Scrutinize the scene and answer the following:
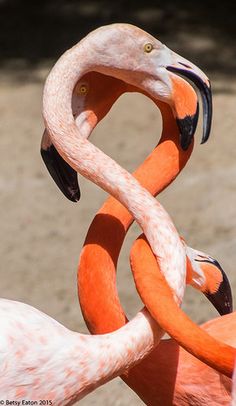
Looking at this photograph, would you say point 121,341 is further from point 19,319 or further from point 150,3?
point 150,3

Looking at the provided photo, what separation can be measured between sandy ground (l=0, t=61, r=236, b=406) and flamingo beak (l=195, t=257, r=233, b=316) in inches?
37.2

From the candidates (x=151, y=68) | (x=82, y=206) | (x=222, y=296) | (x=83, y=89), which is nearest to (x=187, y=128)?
(x=151, y=68)

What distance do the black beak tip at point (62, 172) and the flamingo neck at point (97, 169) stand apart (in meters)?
0.11

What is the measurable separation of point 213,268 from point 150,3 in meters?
5.40

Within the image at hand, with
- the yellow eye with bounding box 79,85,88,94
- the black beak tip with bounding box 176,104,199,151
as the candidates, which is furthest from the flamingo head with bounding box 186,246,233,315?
the yellow eye with bounding box 79,85,88,94

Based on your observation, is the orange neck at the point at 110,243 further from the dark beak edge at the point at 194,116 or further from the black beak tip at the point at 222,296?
the black beak tip at the point at 222,296

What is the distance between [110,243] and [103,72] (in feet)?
1.64

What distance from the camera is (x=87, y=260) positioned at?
286 cm

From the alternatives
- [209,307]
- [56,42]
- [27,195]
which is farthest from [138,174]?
[56,42]

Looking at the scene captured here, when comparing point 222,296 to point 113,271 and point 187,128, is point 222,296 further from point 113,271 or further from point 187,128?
point 187,128

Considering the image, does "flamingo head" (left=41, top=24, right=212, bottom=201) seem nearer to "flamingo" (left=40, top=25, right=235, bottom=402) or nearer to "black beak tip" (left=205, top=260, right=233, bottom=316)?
"flamingo" (left=40, top=25, right=235, bottom=402)

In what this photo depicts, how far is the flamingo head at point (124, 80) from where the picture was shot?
8.95 feet

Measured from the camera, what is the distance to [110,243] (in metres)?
2.89

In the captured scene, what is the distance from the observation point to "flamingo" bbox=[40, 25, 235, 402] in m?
2.70
